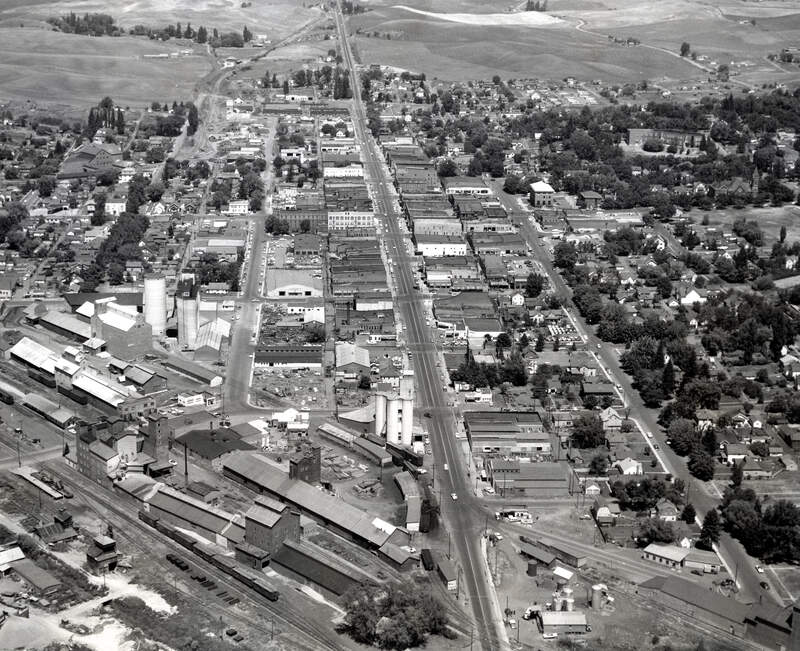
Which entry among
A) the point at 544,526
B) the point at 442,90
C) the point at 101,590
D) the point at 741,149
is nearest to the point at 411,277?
the point at 544,526

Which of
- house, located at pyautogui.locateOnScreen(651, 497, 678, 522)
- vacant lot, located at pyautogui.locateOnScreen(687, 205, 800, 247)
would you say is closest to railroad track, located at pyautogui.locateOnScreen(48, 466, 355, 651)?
house, located at pyautogui.locateOnScreen(651, 497, 678, 522)

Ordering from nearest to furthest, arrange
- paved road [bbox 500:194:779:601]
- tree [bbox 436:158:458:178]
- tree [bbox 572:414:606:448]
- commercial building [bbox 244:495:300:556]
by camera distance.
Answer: commercial building [bbox 244:495:300:556] → paved road [bbox 500:194:779:601] → tree [bbox 572:414:606:448] → tree [bbox 436:158:458:178]

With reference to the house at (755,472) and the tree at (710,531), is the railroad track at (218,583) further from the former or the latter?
the house at (755,472)

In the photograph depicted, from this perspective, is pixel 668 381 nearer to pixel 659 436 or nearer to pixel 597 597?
pixel 659 436

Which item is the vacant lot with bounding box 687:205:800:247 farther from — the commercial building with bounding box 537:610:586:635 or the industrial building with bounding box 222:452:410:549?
the commercial building with bounding box 537:610:586:635

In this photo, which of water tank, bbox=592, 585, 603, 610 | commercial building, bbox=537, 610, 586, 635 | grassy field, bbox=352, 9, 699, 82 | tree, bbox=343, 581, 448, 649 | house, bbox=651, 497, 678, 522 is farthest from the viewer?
grassy field, bbox=352, 9, 699, 82

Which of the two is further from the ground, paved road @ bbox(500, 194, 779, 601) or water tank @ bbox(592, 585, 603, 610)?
water tank @ bbox(592, 585, 603, 610)

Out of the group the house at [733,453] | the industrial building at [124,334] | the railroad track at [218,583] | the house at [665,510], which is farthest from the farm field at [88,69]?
the house at [665,510]

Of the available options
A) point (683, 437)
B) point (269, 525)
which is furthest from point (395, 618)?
point (683, 437)
